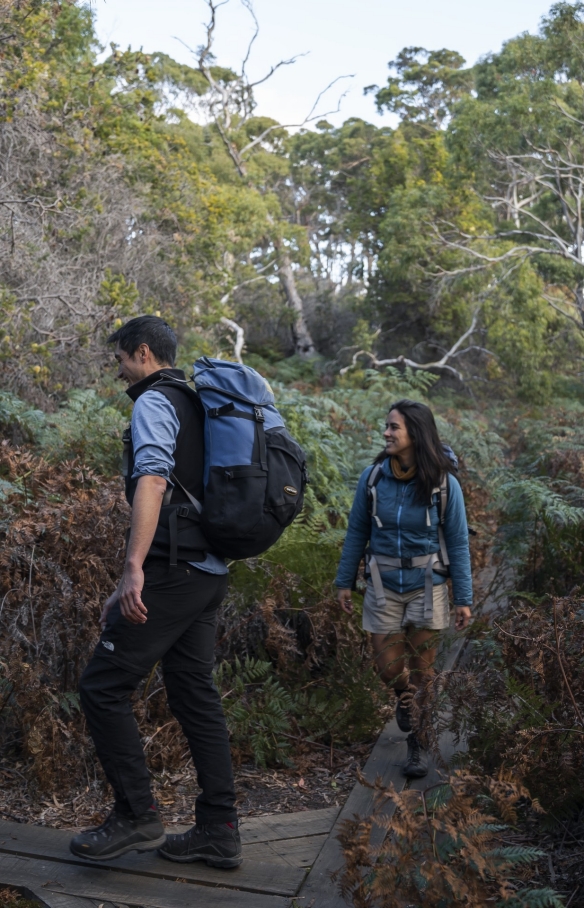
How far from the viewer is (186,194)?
632 inches

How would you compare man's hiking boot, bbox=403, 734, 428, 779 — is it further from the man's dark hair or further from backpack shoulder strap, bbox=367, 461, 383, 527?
the man's dark hair

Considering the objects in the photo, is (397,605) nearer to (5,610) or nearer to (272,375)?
(5,610)

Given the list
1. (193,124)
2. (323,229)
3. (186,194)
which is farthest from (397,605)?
(323,229)

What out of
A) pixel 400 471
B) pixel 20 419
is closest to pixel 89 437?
pixel 20 419

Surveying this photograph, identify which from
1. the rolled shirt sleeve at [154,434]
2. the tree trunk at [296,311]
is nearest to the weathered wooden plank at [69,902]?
the rolled shirt sleeve at [154,434]

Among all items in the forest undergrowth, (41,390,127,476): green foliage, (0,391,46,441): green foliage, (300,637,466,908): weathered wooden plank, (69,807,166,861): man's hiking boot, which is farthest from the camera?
(0,391,46,441): green foliage

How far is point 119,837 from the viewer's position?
3469mm

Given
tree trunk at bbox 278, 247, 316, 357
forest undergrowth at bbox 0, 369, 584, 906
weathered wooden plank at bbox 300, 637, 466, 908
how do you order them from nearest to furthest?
1. forest undergrowth at bbox 0, 369, 584, 906
2. weathered wooden plank at bbox 300, 637, 466, 908
3. tree trunk at bbox 278, 247, 316, 357

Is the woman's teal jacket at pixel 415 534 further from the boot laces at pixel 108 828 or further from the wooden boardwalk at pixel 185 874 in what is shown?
the boot laces at pixel 108 828

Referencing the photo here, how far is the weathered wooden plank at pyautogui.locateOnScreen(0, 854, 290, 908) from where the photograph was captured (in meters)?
3.28

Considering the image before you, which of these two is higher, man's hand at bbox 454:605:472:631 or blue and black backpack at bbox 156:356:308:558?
blue and black backpack at bbox 156:356:308:558

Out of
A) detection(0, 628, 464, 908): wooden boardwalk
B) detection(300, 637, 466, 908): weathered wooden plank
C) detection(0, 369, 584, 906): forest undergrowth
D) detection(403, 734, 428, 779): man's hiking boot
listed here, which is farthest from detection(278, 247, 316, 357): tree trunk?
detection(0, 628, 464, 908): wooden boardwalk

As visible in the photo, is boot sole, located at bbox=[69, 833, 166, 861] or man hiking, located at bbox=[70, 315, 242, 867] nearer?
man hiking, located at bbox=[70, 315, 242, 867]

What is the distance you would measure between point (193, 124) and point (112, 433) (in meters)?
29.5
